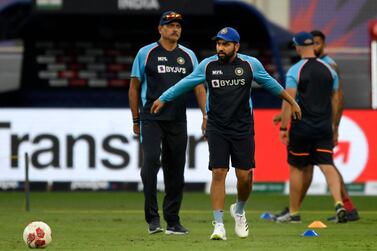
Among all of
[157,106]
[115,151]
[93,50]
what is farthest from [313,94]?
[93,50]

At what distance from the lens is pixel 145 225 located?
1499 cm

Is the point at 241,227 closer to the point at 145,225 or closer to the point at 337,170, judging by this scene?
the point at 145,225

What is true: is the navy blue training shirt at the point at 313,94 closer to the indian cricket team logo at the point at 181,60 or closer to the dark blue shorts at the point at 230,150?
the indian cricket team logo at the point at 181,60

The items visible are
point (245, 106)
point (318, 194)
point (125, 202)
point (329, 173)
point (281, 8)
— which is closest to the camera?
point (245, 106)

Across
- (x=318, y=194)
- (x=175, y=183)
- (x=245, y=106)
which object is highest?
(x=245, y=106)

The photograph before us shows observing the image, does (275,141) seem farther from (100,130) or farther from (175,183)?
(175,183)

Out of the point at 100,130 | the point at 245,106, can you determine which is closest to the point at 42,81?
the point at 100,130

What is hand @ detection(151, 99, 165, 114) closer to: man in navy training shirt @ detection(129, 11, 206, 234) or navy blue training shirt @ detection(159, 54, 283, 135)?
navy blue training shirt @ detection(159, 54, 283, 135)

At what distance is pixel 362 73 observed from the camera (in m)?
27.4

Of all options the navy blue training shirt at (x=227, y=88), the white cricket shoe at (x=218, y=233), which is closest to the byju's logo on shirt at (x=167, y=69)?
the navy blue training shirt at (x=227, y=88)

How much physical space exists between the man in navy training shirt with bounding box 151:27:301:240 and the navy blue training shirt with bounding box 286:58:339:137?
1997 mm

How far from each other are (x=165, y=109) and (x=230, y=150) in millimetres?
933

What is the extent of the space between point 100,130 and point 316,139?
20.0 feet

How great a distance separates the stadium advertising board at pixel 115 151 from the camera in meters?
20.5
